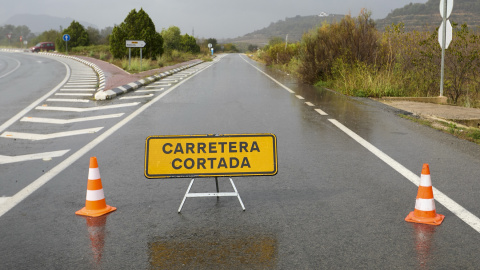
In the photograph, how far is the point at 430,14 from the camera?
404 feet

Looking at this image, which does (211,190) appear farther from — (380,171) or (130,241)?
(380,171)

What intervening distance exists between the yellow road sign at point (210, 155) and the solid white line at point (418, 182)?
1.67 meters

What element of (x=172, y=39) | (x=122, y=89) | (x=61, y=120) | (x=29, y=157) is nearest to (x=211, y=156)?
(x=29, y=157)

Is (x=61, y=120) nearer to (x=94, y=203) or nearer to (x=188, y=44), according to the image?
(x=94, y=203)

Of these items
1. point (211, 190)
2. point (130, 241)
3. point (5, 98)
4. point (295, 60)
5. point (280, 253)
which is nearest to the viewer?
point (280, 253)

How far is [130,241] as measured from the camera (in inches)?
165

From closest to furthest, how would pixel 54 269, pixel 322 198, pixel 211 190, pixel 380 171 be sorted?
pixel 54 269 → pixel 322 198 → pixel 211 190 → pixel 380 171

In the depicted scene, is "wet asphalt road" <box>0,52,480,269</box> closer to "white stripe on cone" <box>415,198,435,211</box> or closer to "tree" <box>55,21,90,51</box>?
"white stripe on cone" <box>415,198,435,211</box>

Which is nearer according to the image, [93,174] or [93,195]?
[93,195]

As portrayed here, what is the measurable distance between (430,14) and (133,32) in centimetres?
10091

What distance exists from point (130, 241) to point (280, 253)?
1175 millimetres

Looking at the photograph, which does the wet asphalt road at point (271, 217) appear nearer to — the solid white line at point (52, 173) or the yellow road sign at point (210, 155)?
the solid white line at point (52, 173)

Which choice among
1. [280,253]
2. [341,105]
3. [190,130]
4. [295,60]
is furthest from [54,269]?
[295,60]

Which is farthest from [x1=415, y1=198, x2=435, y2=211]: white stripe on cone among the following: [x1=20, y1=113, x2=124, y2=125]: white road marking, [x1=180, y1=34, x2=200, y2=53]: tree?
[x1=180, y1=34, x2=200, y2=53]: tree
